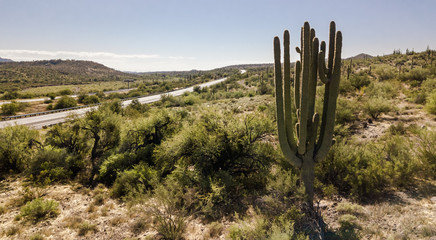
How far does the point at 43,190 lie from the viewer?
31.5 ft

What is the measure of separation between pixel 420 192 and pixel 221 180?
285 inches

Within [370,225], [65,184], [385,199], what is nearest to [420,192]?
[385,199]

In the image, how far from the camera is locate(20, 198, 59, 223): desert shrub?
7.64 metres

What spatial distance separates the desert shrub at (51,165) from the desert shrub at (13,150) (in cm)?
117

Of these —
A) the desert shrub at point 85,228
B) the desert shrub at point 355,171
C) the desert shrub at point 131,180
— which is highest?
the desert shrub at point 355,171

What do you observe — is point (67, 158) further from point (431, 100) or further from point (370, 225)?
point (431, 100)

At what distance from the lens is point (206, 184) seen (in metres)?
8.06

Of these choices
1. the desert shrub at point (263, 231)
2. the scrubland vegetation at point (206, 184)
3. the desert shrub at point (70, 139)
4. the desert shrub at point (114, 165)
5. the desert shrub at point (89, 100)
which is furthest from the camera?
the desert shrub at point (89, 100)

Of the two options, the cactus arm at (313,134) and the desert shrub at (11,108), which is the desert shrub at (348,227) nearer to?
the cactus arm at (313,134)

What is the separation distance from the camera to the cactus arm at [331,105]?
6387 millimetres

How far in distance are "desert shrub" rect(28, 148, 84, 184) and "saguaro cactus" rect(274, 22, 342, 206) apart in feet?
38.3

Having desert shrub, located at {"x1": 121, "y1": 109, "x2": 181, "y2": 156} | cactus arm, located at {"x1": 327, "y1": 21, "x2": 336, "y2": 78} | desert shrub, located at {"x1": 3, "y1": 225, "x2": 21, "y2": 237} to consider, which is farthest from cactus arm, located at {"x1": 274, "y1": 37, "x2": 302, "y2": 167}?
desert shrub, located at {"x1": 3, "y1": 225, "x2": 21, "y2": 237}

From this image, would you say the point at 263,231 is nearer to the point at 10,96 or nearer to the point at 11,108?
the point at 11,108

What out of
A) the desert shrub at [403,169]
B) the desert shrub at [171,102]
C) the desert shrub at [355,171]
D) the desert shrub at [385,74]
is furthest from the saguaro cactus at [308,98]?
the desert shrub at [385,74]
